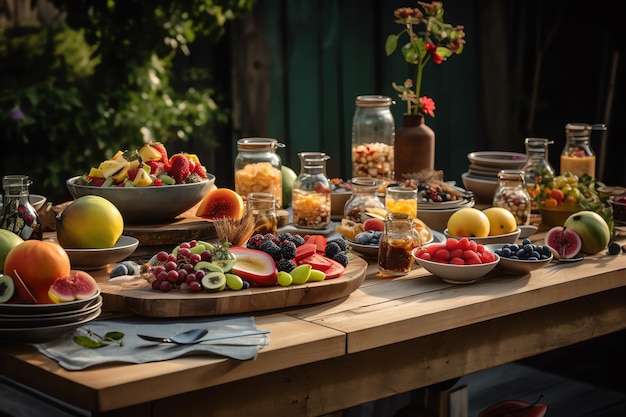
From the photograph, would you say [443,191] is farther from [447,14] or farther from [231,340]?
[447,14]

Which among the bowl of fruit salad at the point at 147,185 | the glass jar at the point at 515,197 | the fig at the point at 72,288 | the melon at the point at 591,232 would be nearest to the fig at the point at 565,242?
the melon at the point at 591,232

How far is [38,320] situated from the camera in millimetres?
1900

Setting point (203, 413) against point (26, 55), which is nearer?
point (203, 413)

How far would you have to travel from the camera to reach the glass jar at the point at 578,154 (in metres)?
3.54

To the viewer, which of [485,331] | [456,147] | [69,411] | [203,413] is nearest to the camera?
[203,413]

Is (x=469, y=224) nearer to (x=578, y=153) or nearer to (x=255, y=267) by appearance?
(x=255, y=267)

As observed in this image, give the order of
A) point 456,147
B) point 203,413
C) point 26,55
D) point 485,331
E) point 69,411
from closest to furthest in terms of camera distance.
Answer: point 203,413 < point 485,331 < point 69,411 < point 26,55 < point 456,147

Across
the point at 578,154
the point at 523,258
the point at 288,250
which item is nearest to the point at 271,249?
the point at 288,250

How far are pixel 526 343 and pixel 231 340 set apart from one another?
2.93 feet

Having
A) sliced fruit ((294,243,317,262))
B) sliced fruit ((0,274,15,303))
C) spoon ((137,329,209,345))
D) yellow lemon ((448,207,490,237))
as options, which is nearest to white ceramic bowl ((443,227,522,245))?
yellow lemon ((448,207,490,237))

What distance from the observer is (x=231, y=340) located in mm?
1947

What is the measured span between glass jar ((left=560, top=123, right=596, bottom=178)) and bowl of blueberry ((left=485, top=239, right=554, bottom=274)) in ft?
3.45

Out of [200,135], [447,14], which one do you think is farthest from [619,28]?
[200,135]

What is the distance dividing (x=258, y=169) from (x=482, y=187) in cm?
89
